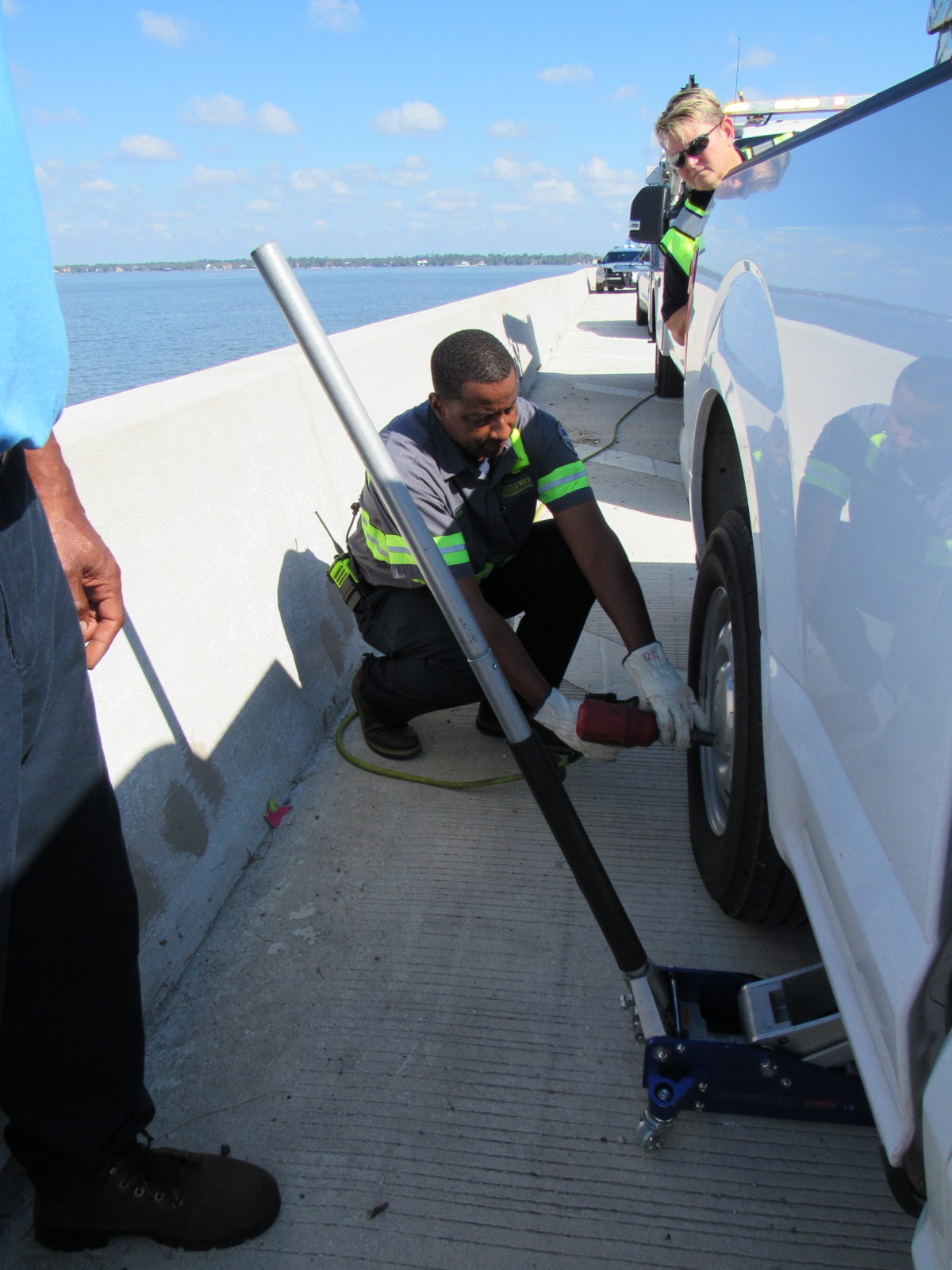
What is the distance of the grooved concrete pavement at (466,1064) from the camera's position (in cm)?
143

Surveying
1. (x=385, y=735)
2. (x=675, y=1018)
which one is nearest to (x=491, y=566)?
(x=385, y=735)

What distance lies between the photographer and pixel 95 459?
5.86 ft

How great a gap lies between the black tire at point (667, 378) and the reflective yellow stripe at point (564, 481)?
5.77 m

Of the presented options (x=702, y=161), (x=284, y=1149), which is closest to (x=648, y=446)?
(x=702, y=161)

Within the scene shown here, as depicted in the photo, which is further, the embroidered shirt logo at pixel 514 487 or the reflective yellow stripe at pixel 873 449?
the embroidered shirt logo at pixel 514 487

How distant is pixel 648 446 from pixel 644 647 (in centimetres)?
473

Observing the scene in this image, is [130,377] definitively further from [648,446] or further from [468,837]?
[648,446]

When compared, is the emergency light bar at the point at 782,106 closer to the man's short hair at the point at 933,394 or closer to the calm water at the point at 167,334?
the calm water at the point at 167,334

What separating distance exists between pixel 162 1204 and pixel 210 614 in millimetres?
1265

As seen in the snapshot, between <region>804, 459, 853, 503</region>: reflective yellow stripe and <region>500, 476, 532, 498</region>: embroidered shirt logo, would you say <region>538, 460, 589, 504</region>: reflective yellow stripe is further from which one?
<region>804, 459, 853, 503</region>: reflective yellow stripe

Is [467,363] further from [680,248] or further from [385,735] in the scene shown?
[680,248]

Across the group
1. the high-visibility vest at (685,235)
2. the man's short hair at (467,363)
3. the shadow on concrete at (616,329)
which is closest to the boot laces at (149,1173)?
the man's short hair at (467,363)

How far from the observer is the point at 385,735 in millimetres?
2777

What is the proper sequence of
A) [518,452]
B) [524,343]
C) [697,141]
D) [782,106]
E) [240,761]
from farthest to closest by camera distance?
[524,343] → [782,106] → [697,141] → [518,452] → [240,761]
